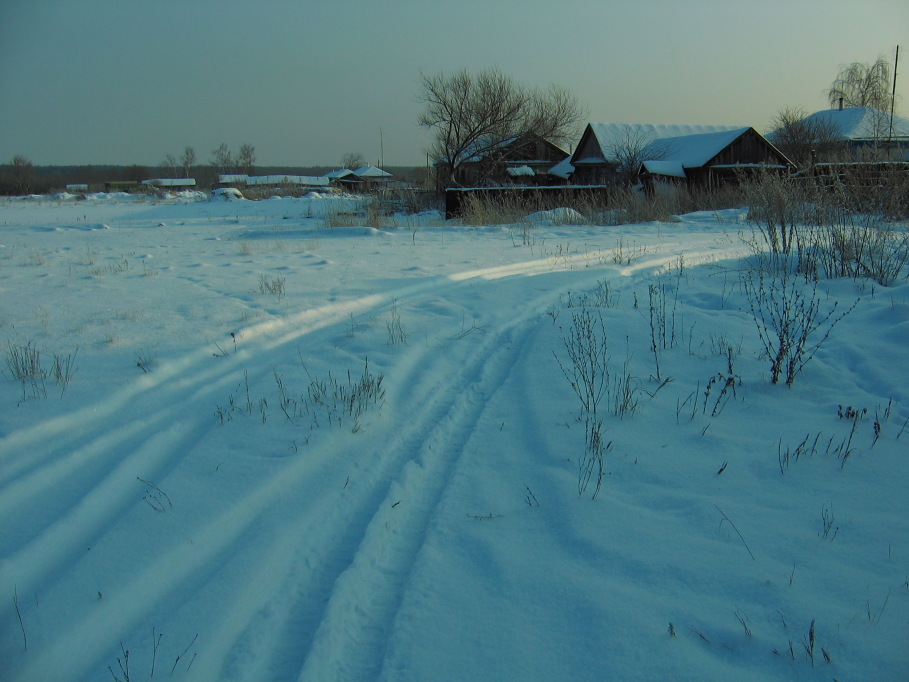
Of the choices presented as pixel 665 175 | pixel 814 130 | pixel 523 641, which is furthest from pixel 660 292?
pixel 814 130

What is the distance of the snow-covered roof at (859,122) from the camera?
37.7 metres

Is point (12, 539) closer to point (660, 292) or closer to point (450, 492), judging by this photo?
point (450, 492)

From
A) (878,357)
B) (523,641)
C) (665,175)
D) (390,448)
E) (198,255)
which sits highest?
(665,175)

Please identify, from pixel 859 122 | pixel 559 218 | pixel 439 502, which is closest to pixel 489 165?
pixel 559 218

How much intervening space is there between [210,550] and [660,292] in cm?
568

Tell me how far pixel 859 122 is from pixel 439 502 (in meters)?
48.7

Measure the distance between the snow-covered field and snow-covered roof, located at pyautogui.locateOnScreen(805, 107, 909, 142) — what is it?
41.2 meters

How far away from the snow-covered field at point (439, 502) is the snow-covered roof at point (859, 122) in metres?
41.2

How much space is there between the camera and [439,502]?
2762 millimetres

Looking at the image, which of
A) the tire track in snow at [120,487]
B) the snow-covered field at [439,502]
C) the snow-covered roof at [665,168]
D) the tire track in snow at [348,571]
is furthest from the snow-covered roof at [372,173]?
the tire track in snow at [348,571]

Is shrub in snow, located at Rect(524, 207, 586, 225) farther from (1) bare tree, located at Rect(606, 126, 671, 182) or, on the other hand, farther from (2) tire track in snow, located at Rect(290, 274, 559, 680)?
(1) bare tree, located at Rect(606, 126, 671, 182)

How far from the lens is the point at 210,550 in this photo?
2461 millimetres

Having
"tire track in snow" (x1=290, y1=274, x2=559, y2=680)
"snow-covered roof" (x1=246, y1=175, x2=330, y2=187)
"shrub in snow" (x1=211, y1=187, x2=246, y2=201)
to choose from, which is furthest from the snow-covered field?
"snow-covered roof" (x1=246, y1=175, x2=330, y2=187)

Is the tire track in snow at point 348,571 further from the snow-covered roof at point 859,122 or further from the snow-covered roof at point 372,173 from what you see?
the snow-covered roof at point 372,173
